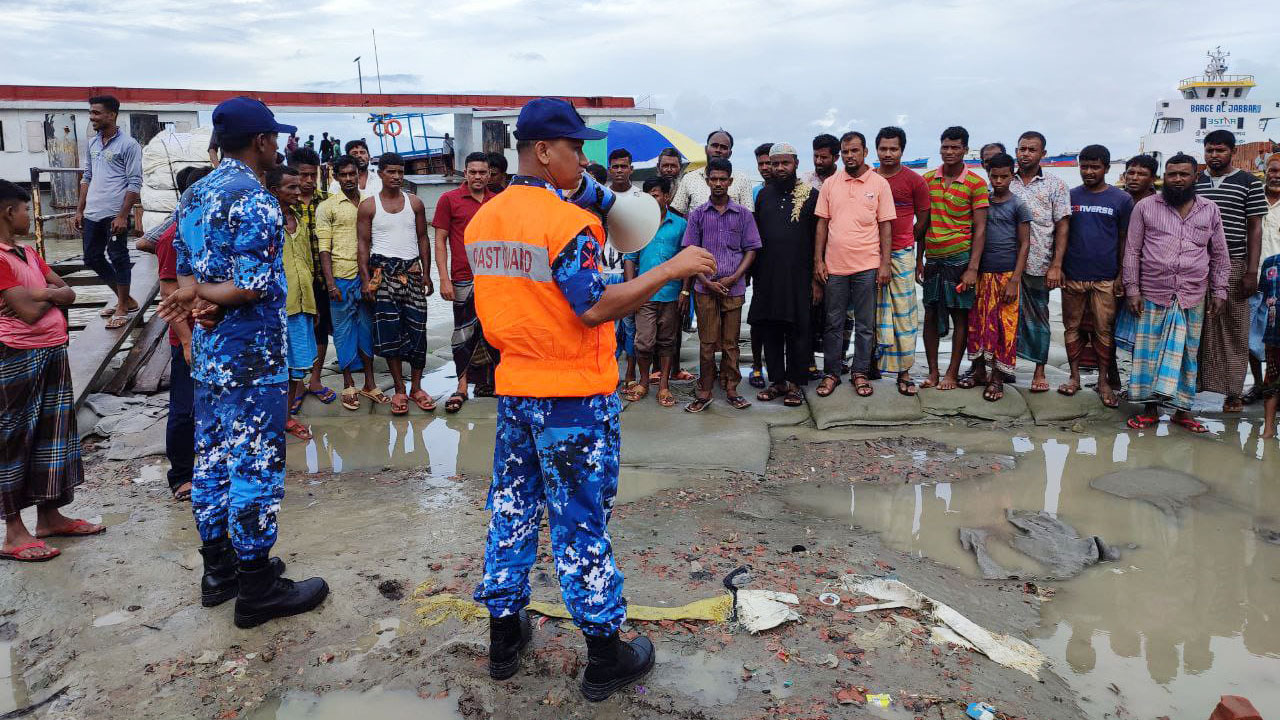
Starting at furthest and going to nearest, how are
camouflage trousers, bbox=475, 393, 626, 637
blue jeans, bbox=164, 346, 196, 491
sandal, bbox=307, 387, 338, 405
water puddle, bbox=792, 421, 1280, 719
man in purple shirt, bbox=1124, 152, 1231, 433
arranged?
sandal, bbox=307, 387, 338, 405 < man in purple shirt, bbox=1124, 152, 1231, 433 < blue jeans, bbox=164, 346, 196, 491 < water puddle, bbox=792, 421, 1280, 719 < camouflage trousers, bbox=475, 393, 626, 637

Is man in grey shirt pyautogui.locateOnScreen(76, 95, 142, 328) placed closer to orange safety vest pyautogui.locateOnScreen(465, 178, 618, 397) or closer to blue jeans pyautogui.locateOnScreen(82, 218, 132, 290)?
blue jeans pyautogui.locateOnScreen(82, 218, 132, 290)

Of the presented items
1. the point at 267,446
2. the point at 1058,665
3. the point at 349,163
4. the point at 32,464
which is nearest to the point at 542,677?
the point at 267,446

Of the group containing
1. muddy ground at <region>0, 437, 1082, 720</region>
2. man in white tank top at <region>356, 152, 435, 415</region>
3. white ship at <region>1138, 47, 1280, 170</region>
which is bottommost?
muddy ground at <region>0, 437, 1082, 720</region>

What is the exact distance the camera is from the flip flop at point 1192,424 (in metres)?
5.87

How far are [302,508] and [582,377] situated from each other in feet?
9.20

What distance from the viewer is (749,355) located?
820 centimetres

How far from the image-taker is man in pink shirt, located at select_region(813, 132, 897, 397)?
599 cm

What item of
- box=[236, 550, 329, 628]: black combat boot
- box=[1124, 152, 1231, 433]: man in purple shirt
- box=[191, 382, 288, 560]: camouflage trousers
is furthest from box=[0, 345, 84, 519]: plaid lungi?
box=[1124, 152, 1231, 433]: man in purple shirt

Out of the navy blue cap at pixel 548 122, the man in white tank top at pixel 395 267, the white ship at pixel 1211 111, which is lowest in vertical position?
the man in white tank top at pixel 395 267

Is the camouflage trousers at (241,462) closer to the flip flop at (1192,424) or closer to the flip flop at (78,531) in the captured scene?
the flip flop at (78,531)

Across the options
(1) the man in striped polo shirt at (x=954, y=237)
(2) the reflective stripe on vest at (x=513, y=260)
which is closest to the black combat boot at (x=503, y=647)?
(2) the reflective stripe on vest at (x=513, y=260)

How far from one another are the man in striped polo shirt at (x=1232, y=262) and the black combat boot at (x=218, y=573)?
649 centimetres

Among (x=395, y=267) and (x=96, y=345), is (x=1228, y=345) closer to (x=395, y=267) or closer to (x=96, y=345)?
(x=395, y=267)

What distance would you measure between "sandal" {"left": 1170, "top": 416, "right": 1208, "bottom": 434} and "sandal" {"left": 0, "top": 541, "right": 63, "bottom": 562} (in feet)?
23.2
